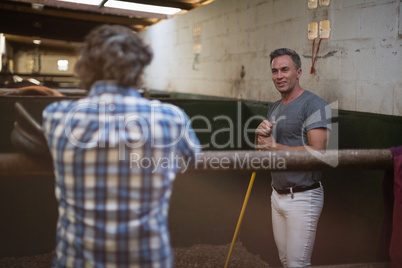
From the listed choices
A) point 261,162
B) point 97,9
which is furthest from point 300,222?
point 97,9

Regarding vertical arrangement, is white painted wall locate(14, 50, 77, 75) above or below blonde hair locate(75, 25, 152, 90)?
above

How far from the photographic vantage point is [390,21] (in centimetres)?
244

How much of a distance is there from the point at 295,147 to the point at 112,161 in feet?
4.97

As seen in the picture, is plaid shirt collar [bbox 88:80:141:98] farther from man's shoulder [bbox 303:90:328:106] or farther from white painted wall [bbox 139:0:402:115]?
white painted wall [bbox 139:0:402:115]

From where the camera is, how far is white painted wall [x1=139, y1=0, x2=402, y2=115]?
2500 millimetres

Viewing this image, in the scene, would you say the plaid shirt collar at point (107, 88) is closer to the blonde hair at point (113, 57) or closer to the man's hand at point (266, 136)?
the blonde hair at point (113, 57)

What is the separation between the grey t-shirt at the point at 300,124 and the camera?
237 cm

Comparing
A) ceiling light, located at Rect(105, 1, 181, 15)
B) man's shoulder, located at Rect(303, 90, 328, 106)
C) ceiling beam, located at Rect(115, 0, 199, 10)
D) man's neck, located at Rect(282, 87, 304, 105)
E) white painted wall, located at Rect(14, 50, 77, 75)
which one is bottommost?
man's shoulder, located at Rect(303, 90, 328, 106)

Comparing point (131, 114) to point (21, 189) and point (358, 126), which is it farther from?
point (21, 189)

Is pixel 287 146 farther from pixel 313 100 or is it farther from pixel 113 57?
pixel 113 57

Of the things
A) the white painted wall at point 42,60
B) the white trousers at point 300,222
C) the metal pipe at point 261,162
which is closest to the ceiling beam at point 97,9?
the white trousers at point 300,222

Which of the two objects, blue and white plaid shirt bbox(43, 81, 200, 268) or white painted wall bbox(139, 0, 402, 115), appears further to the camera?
white painted wall bbox(139, 0, 402, 115)

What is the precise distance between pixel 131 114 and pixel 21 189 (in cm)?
295

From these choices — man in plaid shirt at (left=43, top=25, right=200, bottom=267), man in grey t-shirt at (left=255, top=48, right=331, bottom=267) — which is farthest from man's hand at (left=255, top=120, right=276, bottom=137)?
man in plaid shirt at (left=43, top=25, right=200, bottom=267)
